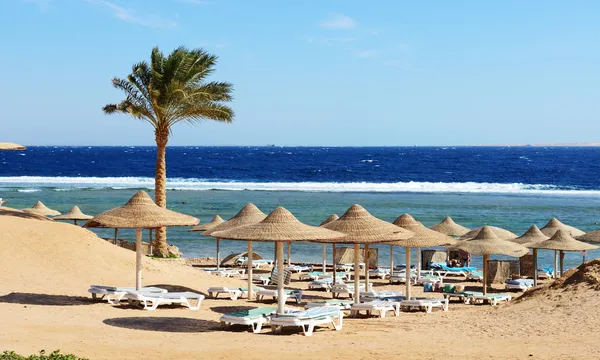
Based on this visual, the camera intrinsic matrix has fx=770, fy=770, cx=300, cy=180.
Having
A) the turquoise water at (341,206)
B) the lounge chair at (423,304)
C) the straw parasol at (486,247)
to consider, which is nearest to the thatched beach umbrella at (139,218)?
the lounge chair at (423,304)

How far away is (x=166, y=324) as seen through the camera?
13.4 m

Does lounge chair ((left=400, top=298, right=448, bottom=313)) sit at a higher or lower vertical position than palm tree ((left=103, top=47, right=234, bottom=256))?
lower

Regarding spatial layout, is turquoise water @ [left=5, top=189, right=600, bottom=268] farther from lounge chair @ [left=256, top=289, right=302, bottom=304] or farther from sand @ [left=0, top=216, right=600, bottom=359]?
sand @ [left=0, top=216, right=600, bottom=359]

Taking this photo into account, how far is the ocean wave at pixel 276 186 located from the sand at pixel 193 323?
157 ft

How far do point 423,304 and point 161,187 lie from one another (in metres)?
9.96

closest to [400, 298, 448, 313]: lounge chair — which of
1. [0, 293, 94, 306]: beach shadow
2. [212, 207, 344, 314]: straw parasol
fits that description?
[212, 207, 344, 314]: straw parasol

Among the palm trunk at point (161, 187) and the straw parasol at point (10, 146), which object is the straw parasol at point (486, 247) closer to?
the palm trunk at point (161, 187)

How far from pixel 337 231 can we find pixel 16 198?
42157mm

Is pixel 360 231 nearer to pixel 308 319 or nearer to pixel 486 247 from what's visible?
A: pixel 308 319

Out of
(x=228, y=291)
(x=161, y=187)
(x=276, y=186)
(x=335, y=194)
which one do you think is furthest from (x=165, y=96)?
(x=276, y=186)

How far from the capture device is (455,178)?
87.5m

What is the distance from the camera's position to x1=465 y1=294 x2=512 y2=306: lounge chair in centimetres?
1833

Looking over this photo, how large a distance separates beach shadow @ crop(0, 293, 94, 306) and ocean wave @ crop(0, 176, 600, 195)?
5001 cm

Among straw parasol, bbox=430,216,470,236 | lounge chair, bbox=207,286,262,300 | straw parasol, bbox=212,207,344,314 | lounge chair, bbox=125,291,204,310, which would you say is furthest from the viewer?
straw parasol, bbox=430,216,470,236
